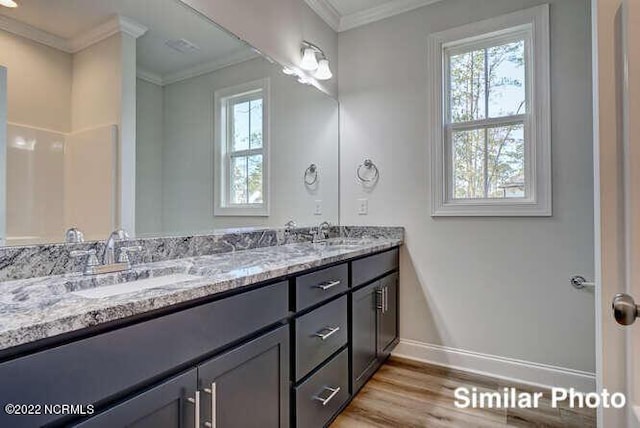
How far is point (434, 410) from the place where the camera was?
1858mm

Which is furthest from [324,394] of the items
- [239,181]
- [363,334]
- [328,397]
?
[239,181]

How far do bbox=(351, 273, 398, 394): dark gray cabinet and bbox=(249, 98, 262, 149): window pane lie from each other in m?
1.11

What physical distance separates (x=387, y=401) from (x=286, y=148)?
1.72 m

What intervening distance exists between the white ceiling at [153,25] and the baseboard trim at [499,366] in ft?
7.51

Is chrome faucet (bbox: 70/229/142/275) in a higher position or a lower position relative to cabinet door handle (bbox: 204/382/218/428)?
higher

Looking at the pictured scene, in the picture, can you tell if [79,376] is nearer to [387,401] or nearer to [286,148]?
[387,401]

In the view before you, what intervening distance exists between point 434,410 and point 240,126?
1.94 metres

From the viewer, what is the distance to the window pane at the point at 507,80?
2.21m

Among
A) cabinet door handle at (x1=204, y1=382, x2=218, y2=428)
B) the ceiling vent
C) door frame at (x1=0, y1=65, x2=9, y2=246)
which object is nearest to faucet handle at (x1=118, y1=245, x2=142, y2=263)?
door frame at (x1=0, y1=65, x2=9, y2=246)

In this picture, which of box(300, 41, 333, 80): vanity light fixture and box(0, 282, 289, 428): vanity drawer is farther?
box(300, 41, 333, 80): vanity light fixture

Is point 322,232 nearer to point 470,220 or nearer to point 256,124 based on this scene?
point 256,124

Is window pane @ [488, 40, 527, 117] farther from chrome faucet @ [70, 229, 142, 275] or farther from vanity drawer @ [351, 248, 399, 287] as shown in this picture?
chrome faucet @ [70, 229, 142, 275]

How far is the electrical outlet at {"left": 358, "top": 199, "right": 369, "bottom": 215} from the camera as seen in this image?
8.88ft

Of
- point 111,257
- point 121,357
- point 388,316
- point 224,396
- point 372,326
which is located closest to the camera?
point 121,357
